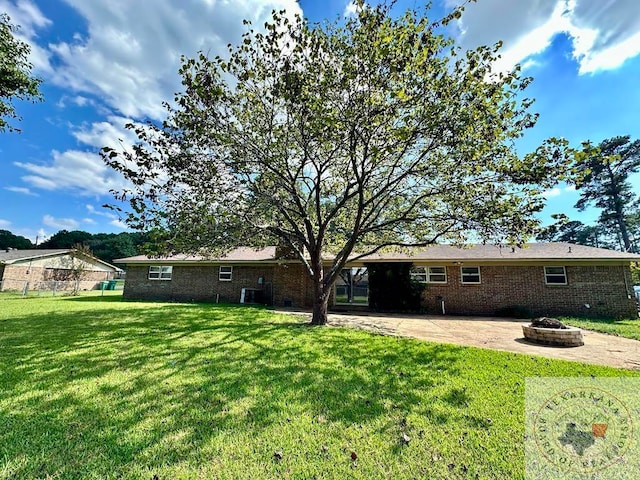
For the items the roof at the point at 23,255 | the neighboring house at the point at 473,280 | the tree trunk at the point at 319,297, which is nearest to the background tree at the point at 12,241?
the roof at the point at 23,255

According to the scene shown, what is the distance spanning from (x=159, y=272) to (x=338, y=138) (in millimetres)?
16456

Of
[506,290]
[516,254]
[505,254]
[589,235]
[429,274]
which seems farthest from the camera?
[589,235]

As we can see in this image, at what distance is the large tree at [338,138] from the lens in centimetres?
659

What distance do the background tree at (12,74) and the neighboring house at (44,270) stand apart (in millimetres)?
16832

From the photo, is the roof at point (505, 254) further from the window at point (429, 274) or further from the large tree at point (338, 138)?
the large tree at point (338, 138)

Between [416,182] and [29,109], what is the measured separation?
672 inches

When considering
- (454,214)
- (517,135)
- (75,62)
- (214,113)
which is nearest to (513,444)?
(454,214)

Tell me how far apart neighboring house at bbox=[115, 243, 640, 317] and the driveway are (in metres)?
3.01

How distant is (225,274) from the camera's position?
17391 millimetres

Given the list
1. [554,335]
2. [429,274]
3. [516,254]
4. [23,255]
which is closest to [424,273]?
[429,274]

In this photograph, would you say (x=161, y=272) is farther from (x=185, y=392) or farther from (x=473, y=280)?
(x=473, y=280)

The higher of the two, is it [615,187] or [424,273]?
[615,187]

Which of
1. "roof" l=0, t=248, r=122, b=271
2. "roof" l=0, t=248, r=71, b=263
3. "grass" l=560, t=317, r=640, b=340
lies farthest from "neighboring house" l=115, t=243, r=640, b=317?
"roof" l=0, t=248, r=71, b=263

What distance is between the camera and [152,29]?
25.4 ft
